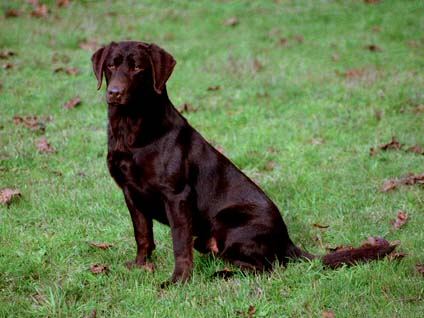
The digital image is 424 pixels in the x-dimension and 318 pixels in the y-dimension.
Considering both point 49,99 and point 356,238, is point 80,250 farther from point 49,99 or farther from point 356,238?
point 49,99

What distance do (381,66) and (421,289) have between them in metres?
6.72

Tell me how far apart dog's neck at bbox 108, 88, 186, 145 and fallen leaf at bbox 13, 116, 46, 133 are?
3.32 m

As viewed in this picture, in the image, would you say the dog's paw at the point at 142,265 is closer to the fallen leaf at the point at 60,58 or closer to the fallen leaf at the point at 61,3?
the fallen leaf at the point at 60,58

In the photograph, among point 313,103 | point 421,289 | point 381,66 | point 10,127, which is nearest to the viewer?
point 421,289

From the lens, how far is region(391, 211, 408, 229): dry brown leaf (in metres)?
5.29

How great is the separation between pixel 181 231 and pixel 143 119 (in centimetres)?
76

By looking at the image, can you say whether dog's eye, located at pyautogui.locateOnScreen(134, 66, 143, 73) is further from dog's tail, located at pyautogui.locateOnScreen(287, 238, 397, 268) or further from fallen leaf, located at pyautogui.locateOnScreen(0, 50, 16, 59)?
fallen leaf, located at pyautogui.locateOnScreen(0, 50, 16, 59)

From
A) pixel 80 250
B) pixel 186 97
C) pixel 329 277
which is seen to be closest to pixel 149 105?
pixel 80 250

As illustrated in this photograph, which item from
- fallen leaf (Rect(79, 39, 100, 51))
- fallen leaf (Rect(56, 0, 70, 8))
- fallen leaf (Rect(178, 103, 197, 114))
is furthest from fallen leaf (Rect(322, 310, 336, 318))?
fallen leaf (Rect(56, 0, 70, 8))

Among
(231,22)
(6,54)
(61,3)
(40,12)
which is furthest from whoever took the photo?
(61,3)

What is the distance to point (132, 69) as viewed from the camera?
14.2 feet

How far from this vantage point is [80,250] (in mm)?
4883

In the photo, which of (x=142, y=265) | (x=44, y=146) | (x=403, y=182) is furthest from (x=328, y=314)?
(x=44, y=146)

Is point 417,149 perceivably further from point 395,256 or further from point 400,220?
point 395,256
